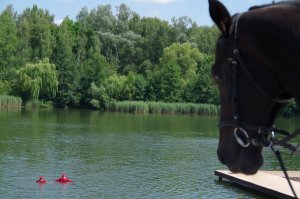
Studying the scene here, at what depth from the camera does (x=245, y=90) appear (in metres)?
1.72

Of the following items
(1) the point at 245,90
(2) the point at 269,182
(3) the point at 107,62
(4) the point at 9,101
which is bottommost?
(2) the point at 269,182

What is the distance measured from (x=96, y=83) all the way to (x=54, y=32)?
9.15 metres

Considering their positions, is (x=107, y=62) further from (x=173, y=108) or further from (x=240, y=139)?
(x=240, y=139)

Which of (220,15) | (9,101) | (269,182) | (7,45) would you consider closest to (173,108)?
(9,101)

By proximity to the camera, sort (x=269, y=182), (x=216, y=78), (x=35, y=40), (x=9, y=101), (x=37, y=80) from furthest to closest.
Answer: (x=35, y=40), (x=37, y=80), (x=9, y=101), (x=269, y=182), (x=216, y=78)

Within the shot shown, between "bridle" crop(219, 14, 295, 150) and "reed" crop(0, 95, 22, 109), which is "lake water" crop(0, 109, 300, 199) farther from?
"reed" crop(0, 95, 22, 109)

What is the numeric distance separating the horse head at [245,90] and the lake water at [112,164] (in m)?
11.5

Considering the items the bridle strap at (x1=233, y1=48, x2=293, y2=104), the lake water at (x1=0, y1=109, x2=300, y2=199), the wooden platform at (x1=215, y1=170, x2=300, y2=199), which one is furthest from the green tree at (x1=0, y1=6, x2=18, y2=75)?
the bridle strap at (x1=233, y1=48, x2=293, y2=104)

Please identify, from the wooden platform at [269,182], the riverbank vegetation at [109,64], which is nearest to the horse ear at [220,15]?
the wooden platform at [269,182]

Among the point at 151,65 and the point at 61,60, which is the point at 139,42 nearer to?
the point at 151,65

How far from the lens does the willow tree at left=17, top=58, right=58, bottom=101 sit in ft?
176

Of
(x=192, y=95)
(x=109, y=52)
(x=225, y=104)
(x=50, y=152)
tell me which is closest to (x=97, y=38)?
(x=109, y=52)

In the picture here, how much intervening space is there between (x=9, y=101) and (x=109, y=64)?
14.5 meters

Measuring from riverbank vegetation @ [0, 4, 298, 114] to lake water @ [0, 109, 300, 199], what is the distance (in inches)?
914
